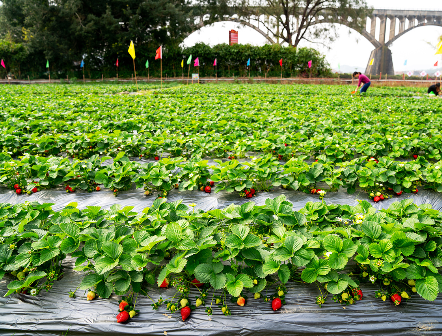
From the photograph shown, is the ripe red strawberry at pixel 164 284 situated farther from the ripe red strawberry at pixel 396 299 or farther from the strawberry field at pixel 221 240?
the ripe red strawberry at pixel 396 299

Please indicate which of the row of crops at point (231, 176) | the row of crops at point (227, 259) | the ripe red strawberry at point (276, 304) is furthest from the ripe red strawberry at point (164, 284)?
the row of crops at point (231, 176)

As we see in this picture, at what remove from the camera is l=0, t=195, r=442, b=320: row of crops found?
1717mm

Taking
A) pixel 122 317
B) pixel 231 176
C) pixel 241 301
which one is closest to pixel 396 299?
pixel 241 301

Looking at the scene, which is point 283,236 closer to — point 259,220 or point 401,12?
point 259,220

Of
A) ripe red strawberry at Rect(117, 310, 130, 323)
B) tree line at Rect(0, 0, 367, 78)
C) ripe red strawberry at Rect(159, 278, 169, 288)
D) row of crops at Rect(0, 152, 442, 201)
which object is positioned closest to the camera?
ripe red strawberry at Rect(117, 310, 130, 323)

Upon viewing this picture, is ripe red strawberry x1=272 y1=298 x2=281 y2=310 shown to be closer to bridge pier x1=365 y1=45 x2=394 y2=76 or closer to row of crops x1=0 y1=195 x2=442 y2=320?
row of crops x1=0 y1=195 x2=442 y2=320

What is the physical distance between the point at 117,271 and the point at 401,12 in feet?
207

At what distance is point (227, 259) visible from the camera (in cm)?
183

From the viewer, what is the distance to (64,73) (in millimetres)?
30266

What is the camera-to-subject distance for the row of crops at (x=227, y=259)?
1.72 meters

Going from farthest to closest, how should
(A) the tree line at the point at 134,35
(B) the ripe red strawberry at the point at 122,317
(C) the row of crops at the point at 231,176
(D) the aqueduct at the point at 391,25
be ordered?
(D) the aqueduct at the point at 391,25, (A) the tree line at the point at 134,35, (C) the row of crops at the point at 231,176, (B) the ripe red strawberry at the point at 122,317

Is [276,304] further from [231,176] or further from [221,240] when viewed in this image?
[231,176]

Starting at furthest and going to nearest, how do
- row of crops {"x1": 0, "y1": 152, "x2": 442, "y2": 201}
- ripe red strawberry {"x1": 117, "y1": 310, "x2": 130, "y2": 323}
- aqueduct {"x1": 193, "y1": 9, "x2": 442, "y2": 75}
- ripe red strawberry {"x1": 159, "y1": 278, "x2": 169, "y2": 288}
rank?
1. aqueduct {"x1": 193, "y1": 9, "x2": 442, "y2": 75}
2. row of crops {"x1": 0, "y1": 152, "x2": 442, "y2": 201}
3. ripe red strawberry {"x1": 159, "y1": 278, "x2": 169, "y2": 288}
4. ripe red strawberry {"x1": 117, "y1": 310, "x2": 130, "y2": 323}

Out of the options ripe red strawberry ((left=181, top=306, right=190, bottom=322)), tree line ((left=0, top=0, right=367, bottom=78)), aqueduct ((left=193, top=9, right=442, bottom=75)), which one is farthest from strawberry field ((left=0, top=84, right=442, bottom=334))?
aqueduct ((left=193, top=9, right=442, bottom=75))
